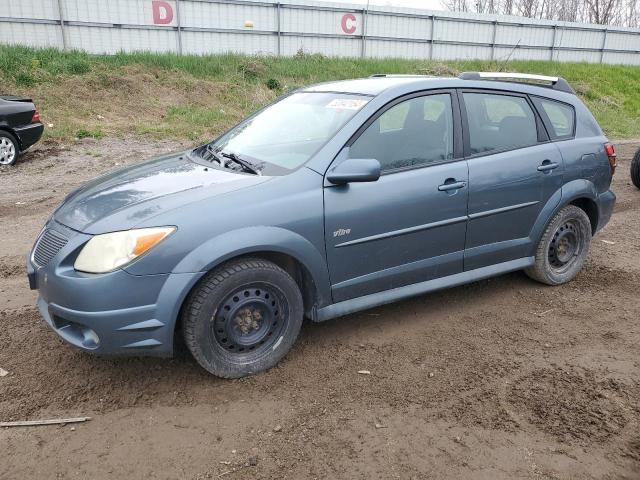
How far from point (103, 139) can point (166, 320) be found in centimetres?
984

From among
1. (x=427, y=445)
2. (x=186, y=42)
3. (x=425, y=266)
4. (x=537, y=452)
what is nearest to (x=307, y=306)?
(x=425, y=266)

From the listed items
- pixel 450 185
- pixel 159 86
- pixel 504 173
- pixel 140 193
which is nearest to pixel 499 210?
pixel 504 173

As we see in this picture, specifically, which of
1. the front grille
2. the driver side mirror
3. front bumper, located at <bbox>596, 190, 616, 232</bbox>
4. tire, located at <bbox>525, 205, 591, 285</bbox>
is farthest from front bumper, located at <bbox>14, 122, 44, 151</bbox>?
front bumper, located at <bbox>596, 190, 616, 232</bbox>

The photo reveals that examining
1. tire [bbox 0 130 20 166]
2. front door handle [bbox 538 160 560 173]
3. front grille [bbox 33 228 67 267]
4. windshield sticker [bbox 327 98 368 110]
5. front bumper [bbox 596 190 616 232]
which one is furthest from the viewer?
tire [bbox 0 130 20 166]

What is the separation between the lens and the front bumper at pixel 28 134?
996 cm

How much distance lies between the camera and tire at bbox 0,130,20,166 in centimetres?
974

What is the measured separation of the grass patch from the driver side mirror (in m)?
9.80

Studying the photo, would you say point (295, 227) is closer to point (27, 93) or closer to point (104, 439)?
point (104, 439)

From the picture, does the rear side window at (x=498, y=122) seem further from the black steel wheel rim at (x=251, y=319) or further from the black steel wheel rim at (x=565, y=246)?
the black steel wheel rim at (x=251, y=319)

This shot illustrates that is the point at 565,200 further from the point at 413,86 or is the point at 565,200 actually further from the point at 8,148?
the point at 8,148

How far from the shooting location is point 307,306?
3.64 meters

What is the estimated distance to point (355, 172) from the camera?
3432mm

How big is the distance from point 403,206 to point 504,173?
3.20 ft

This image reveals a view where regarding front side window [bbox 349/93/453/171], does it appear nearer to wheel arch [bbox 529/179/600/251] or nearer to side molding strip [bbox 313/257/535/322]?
side molding strip [bbox 313/257/535/322]
